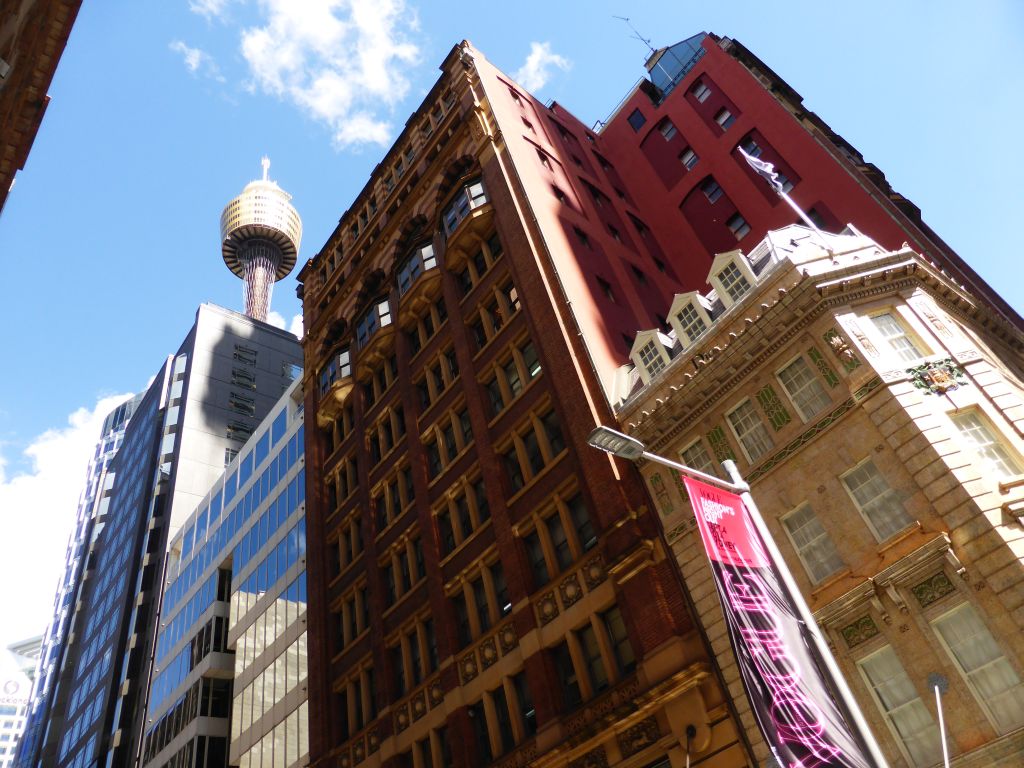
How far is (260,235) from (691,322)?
142 m

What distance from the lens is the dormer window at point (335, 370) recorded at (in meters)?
45.3

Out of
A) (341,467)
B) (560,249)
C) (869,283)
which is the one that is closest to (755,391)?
(869,283)

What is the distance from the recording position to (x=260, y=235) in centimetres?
15525

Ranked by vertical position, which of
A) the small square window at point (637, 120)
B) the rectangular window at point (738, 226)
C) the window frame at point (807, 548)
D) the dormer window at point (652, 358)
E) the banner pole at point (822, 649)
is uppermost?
the small square window at point (637, 120)

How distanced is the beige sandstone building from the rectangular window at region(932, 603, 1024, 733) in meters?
0.03

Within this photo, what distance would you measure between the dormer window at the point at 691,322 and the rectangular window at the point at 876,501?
25.4 ft

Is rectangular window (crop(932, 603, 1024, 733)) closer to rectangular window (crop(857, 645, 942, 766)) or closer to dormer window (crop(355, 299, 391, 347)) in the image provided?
rectangular window (crop(857, 645, 942, 766))

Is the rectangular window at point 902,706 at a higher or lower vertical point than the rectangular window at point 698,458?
lower

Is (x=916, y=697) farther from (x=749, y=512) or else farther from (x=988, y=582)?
(x=749, y=512)

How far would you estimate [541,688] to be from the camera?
24953mm

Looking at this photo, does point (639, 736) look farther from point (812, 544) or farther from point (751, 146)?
point (751, 146)

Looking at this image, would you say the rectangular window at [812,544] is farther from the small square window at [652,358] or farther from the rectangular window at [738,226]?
the rectangular window at [738,226]

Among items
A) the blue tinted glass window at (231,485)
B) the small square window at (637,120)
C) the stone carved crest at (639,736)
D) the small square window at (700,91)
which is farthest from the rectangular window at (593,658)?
the blue tinted glass window at (231,485)

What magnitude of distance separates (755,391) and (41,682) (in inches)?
4501
